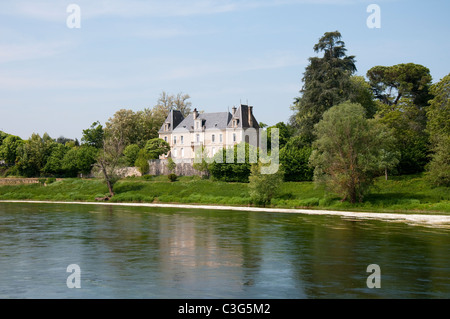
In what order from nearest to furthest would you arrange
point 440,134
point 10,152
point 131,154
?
point 440,134 → point 131,154 → point 10,152

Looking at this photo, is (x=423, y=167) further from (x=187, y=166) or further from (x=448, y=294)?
(x=448, y=294)

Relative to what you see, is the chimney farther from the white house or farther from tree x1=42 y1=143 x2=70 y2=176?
tree x1=42 y1=143 x2=70 y2=176

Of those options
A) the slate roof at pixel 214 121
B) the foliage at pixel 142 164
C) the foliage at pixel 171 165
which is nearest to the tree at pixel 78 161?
the foliage at pixel 142 164

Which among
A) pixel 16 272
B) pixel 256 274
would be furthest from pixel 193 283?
pixel 16 272

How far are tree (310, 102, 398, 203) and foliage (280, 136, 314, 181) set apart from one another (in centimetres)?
1103

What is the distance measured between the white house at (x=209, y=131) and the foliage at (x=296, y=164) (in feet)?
86.6

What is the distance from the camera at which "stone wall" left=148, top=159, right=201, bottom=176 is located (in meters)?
79.7

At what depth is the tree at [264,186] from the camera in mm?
57250

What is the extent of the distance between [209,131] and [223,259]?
75.9 m

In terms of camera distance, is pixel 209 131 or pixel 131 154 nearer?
pixel 131 154

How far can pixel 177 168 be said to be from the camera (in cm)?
8119

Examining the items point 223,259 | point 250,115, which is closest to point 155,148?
point 250,115

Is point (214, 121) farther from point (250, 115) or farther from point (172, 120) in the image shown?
point (172, 120)

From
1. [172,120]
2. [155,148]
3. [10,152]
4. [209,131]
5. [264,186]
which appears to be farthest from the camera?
[172,120]
